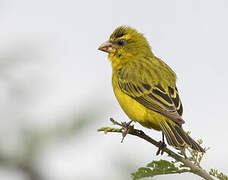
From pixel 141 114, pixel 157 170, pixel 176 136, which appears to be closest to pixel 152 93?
pixel 141 114

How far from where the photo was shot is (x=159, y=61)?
5887 mm

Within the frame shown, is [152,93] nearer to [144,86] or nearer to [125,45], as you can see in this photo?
[144,86]

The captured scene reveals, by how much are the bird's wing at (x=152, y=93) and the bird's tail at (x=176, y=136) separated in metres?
0.10

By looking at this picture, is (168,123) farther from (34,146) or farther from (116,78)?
(34,146)

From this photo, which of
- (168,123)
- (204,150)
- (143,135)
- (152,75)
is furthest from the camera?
(152,75)

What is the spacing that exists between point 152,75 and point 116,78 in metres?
0.55

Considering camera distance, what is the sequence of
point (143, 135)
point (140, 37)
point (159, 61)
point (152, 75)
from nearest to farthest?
point (143, 135), point (152, 75), point (159, 61), point (140, 37)

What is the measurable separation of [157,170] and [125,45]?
3875 mm

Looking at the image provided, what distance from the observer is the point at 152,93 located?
4.68 metres

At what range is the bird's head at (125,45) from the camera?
229 inches

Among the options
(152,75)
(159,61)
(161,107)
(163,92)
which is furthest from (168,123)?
(159,61)

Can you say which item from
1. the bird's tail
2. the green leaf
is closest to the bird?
the bird's tail

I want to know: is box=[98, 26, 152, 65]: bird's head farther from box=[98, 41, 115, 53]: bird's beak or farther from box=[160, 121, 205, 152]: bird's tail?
box=[160, 121, 205, 152]: bird's tail

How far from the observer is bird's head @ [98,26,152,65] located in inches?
229
